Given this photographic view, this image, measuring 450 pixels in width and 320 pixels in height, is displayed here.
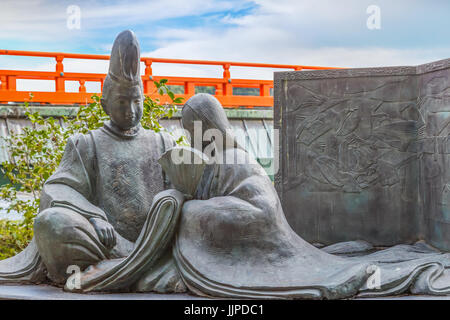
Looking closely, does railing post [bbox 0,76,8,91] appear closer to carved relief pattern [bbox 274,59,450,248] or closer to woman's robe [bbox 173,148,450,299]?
carved relief pattern [bbox 274,59,450,248]

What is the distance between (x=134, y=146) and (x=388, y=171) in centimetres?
249

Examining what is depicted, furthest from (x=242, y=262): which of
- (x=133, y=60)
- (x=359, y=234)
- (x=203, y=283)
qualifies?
(x=359, y=234)

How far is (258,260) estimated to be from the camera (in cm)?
360

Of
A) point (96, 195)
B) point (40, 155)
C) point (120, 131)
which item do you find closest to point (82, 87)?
point (40, 155)

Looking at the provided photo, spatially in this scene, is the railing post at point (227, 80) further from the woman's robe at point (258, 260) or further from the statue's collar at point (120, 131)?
the woman's robe at point (258, 260)

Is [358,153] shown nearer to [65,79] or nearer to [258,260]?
[258,260]

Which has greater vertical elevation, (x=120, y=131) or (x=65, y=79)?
(x=65, y=79)

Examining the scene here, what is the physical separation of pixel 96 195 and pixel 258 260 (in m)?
1.15

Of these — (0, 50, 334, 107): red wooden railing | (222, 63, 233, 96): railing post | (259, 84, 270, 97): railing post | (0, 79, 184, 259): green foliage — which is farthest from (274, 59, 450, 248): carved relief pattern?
(259, 84, 270, 97): railing post

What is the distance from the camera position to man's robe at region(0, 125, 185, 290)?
145 inches

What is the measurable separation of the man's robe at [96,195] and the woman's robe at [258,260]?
0.28 metres

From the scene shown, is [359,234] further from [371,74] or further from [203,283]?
[203,283]
